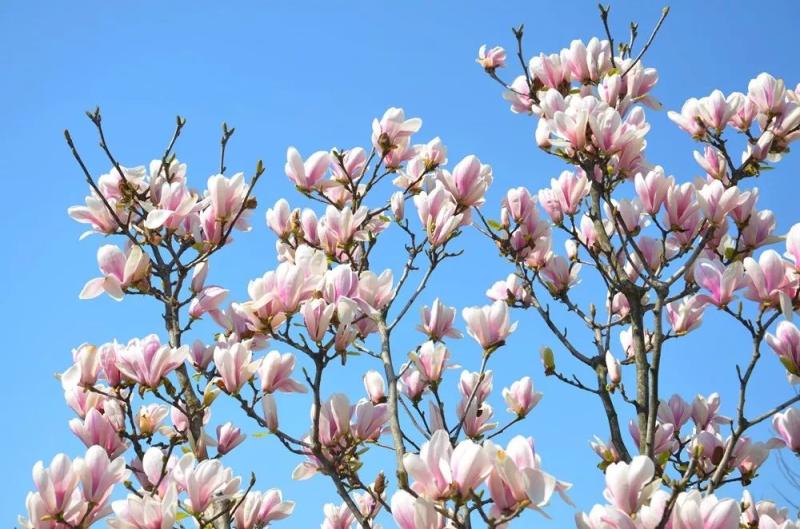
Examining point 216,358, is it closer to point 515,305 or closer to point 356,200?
point 356,200

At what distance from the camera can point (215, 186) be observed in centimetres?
269

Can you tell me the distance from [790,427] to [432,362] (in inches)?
50.7

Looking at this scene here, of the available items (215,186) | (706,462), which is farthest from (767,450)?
(215,186)

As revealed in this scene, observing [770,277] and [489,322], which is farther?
[489,322]

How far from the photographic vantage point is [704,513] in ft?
5.52

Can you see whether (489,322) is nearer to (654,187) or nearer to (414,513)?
(654,187)

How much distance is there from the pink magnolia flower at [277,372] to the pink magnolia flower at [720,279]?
143 cm

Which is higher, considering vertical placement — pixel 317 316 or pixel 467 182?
pixel 467 182

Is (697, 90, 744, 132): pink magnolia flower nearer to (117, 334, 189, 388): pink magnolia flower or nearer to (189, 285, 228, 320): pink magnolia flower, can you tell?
(189, 285, 228, 320): pink magnolia flower

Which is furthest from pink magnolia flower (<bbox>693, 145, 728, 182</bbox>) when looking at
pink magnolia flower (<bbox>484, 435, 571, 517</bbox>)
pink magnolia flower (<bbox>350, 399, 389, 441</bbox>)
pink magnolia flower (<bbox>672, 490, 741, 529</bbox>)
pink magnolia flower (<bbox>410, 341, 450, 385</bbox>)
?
pink magnolia flower (<bbox>484, 435, 571, 517</bbox>)

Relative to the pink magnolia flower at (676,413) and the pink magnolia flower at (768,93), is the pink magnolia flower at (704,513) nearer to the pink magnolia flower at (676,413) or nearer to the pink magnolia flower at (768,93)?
the pink magnolia flower at (676,413)

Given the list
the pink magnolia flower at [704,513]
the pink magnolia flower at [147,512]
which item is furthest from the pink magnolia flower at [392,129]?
the pink magnolia flower at [704,513]

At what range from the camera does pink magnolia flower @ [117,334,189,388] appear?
8.08ft

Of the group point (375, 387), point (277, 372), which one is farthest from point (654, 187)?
point (277, 372)
